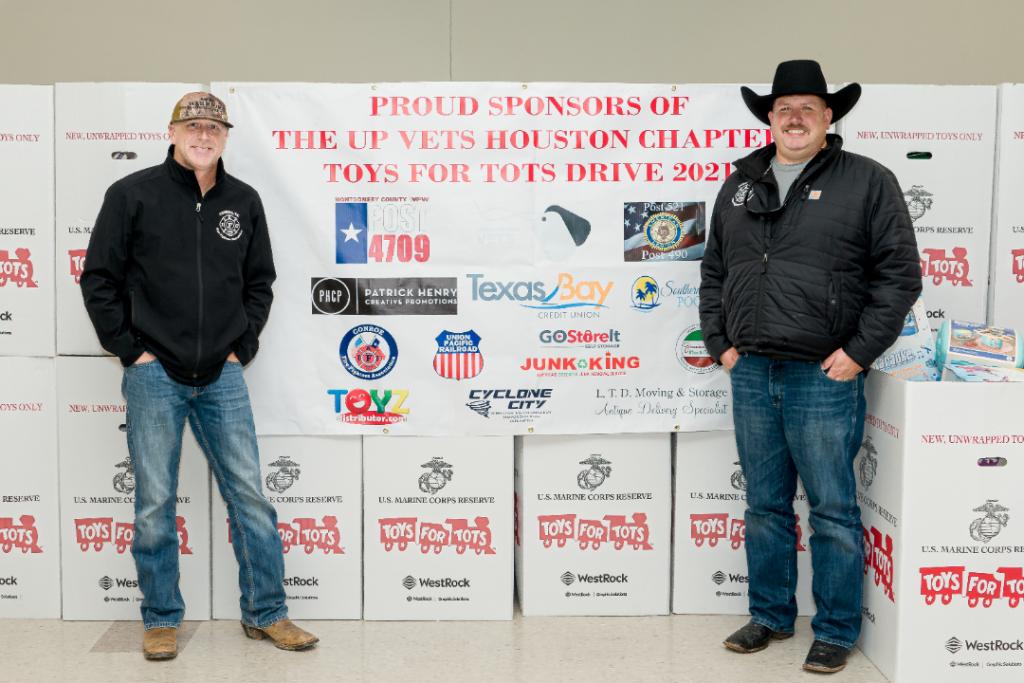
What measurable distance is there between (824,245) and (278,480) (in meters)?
1.93

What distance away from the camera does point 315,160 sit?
10.3ft

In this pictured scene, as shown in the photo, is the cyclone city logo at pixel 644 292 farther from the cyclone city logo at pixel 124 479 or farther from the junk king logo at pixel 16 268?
the junk king logo at pixel 16 268

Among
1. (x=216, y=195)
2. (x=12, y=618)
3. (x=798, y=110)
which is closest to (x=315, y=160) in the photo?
(x=216, y=195)

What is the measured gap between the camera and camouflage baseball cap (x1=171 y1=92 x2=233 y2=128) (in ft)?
9.12

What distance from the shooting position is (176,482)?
2928 millimetres

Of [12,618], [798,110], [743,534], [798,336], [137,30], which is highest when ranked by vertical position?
[137,30]

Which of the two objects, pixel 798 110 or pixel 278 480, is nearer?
pixel 798 110

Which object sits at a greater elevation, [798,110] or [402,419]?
[798,110]

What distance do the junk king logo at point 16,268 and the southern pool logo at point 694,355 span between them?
2.19 meters

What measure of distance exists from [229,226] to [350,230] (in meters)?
0.43

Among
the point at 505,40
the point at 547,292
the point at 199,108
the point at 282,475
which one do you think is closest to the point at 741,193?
the point at 547,292

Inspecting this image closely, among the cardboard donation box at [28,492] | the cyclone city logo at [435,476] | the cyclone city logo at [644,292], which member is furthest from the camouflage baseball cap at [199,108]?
the cyclone city logo at [644,292]

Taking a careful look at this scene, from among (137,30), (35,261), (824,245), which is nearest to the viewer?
(824,245)

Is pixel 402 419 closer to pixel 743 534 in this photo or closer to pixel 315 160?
pixel 315 160
